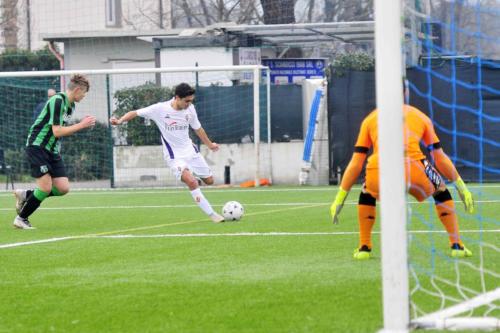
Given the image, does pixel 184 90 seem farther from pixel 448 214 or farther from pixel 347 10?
pixel 347 10

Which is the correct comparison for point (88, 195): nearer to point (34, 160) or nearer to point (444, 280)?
point (34, 160)

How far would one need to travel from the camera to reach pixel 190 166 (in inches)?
564

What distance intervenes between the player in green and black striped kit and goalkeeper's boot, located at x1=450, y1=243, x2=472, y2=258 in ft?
18.2

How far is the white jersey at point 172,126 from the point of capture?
1431 cm

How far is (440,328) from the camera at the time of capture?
5.54 meters

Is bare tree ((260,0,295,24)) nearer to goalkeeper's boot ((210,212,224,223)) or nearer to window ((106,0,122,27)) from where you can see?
window ((106,0,122,27))

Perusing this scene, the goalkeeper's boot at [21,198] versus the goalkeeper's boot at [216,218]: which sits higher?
the goalkeeper's boot at [21,198]

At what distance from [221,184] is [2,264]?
45.7 feet

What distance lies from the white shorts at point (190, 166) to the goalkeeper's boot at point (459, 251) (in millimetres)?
5793

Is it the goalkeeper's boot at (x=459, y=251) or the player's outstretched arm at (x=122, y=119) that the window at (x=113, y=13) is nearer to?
the player's outstretched arm at (x=122, y=119)

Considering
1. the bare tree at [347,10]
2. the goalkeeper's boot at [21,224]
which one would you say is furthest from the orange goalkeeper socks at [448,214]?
the bare tree at [347,10]

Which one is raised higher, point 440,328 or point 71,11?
point 71,11

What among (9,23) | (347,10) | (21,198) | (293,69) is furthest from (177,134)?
(9,23)

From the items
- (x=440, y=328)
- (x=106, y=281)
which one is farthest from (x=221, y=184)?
(x=440, y=328)
